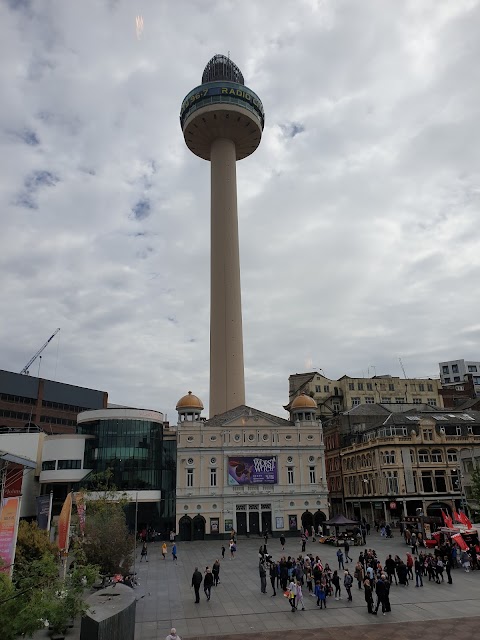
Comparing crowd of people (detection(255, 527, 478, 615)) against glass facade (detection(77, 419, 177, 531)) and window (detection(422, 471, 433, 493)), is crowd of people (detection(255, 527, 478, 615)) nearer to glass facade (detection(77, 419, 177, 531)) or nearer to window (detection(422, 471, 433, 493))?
window (detection(422, 471, 433, 493))

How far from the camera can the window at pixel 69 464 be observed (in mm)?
68000

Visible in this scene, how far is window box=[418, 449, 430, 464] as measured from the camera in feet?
222

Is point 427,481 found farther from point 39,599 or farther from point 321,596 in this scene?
point 39,599

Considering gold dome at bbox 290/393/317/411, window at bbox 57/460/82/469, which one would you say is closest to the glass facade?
window at bbox 57/460/82/469

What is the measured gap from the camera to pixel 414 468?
220 ft

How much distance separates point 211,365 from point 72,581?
58717 millimetres

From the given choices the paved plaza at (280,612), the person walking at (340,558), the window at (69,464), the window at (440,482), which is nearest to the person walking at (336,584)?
the paved plaza at (280,612)

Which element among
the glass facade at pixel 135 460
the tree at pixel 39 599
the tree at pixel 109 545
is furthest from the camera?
the glass facade at pixel 135 460

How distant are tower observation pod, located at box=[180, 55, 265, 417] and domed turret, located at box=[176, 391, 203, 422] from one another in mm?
7170

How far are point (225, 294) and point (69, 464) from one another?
34232 millimetres

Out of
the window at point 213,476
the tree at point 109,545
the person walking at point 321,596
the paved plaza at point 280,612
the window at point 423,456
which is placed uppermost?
the window at point 423,456

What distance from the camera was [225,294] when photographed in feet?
273

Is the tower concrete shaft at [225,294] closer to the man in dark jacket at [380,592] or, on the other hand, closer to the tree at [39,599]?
the tree at [39,599]

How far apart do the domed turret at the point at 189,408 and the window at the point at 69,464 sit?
14508mm
